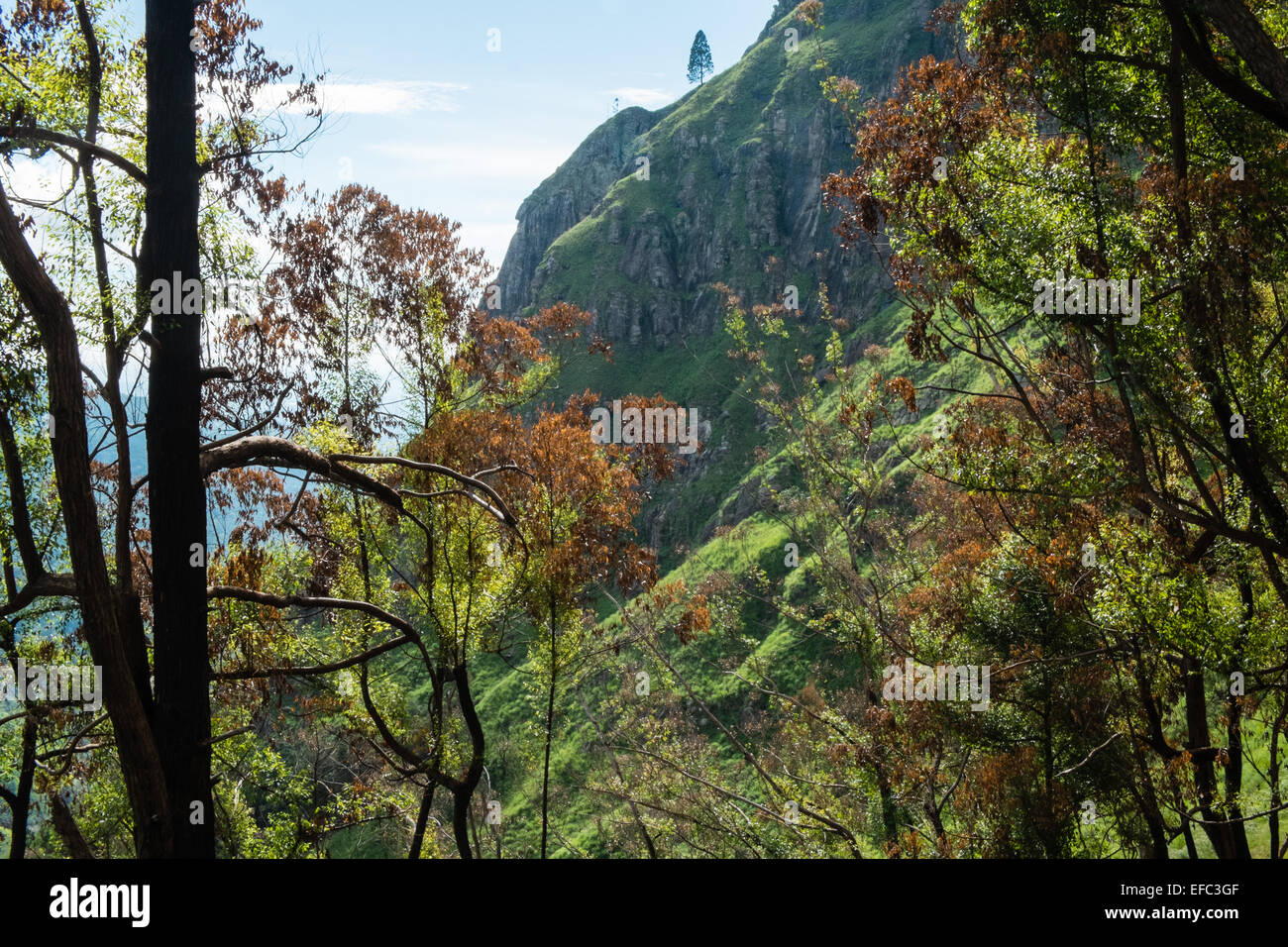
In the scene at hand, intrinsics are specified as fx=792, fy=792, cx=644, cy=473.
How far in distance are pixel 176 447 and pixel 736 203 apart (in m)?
99.4

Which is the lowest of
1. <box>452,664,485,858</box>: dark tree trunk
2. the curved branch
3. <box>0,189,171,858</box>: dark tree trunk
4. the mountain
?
<box>452,664,485,858</box>: dark tree trunk

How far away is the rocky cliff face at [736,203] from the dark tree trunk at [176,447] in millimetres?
75581

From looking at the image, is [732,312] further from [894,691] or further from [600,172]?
[600,172]

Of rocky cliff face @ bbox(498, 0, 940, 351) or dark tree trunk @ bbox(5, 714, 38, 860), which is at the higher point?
rocky cliff face @ bbox(498, 0, 940, 351)

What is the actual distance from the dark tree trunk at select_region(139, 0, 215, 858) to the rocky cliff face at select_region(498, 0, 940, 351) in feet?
248

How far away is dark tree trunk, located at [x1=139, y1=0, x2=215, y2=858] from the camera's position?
177 inches

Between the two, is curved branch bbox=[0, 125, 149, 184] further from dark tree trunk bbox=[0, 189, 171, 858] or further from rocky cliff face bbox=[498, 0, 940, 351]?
rocky cliff face bbox=[498, 0, 940, 351]

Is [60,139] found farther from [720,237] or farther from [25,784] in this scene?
[720,237]

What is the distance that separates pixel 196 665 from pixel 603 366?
79.6 metres

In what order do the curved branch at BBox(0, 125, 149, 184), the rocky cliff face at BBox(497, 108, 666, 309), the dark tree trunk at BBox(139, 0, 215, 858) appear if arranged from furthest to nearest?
the rocky cliff face at BBox(497, 108, 666, 309)
the dark tree trunk at BBox(139, 0, 215, 858)
the curved branch at BBox(0, 125, 149, 184)

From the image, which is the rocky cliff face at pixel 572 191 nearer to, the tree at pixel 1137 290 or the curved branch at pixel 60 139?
the tree at pixel 1137 290

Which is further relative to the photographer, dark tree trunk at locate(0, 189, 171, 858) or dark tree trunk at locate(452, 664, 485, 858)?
dark tree trunk at locate(452, 664, 485, 858)

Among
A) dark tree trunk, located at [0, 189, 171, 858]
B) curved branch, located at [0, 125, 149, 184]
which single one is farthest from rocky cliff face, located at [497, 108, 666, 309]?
dark tree trunk, located at [0, 189, 171, 858]
